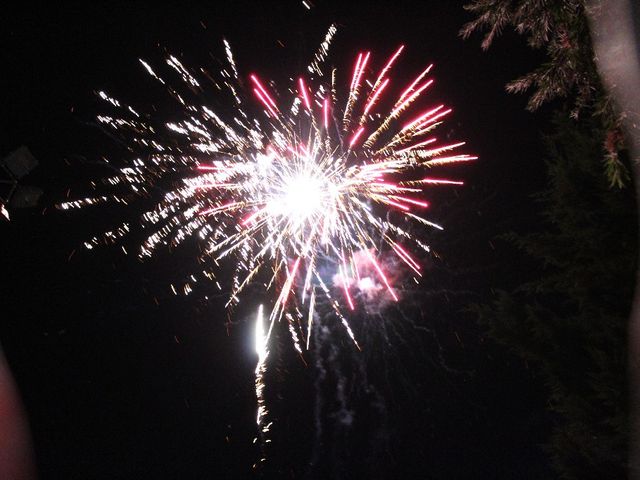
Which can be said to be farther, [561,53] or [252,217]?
[252,217]

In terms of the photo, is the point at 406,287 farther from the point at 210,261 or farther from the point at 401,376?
the point at 210,261

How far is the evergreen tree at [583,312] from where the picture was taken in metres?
5.96

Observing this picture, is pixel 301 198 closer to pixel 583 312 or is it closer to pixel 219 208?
pixel 219 208

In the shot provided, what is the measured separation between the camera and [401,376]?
13453 mm

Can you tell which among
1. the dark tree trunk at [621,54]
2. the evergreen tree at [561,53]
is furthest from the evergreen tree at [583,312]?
the dark tree trunk at [621,54]

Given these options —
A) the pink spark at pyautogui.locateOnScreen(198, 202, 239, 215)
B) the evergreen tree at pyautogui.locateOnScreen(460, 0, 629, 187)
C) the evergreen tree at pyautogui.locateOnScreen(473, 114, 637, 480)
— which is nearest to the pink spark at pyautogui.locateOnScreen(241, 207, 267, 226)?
the pink spark at pyautogui.locateOnScreen(198, 202, 239, 215)

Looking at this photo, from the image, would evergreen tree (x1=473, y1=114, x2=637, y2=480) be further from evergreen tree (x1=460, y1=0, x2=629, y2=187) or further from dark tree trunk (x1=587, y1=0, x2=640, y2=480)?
dark tree trunk (x1=587, y1=0, x2=640, y2=480)

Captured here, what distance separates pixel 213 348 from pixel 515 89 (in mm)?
9950

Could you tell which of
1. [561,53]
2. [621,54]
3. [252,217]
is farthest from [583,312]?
[252,217]

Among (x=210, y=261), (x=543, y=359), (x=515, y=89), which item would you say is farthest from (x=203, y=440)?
(x=515, y=89)

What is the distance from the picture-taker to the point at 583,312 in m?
6.68

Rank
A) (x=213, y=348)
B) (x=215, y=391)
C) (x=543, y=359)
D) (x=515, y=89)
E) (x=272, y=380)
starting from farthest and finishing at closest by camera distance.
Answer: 1. (x=272, y=380)
2. (x=213, y=348)
3. (x=215, y=391)
4. (x=543, y=359)
5. (x=515, y=89)

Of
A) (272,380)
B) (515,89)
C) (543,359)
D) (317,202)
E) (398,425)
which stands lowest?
(515,89)

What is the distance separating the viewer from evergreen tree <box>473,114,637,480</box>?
5.96 meters
